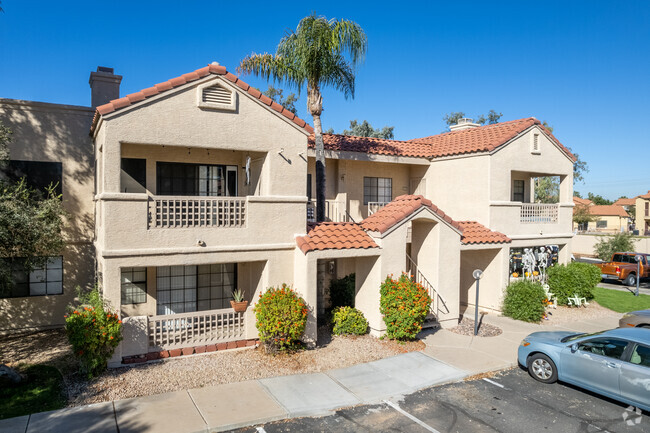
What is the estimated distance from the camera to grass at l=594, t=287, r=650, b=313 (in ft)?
62.3

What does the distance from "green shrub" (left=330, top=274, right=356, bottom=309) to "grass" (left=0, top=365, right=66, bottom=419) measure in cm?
845

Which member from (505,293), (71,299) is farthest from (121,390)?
(505,293)

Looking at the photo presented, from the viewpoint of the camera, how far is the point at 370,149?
57.6 feet

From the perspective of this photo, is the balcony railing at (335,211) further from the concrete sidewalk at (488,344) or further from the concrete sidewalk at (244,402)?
the concrete sidewalk at (244,402)

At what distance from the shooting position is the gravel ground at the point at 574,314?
16.3 m

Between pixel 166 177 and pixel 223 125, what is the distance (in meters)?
3.13

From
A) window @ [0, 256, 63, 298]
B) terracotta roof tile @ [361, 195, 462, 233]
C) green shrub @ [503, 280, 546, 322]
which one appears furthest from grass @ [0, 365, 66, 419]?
green shrub @ [503, 280, 546, 322]

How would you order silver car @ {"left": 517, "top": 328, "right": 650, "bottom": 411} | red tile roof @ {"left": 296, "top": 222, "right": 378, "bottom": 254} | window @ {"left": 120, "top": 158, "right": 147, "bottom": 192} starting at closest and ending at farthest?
1. silver car @ {"left": 517, "top": 328, "right": 650, "bottom": 411}
2. red tile roof @ {"left": 296, "top": 222, "right": 378, "bottom": 254}
3. window @ {"left": 120, "top": 158, "right": 147, "bottom": 192}

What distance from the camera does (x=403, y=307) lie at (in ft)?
40.9

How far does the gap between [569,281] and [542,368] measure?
9223 mm

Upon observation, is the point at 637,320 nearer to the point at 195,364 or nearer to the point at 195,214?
the point at 195,364

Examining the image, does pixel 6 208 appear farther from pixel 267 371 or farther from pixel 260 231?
pixel 267 371

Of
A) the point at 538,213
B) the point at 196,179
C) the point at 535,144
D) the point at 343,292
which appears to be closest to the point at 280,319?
the point at 343,292

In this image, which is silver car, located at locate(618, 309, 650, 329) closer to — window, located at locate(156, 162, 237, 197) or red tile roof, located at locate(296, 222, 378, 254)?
red tile roof, located at locate(296, 222, 378, 254)
